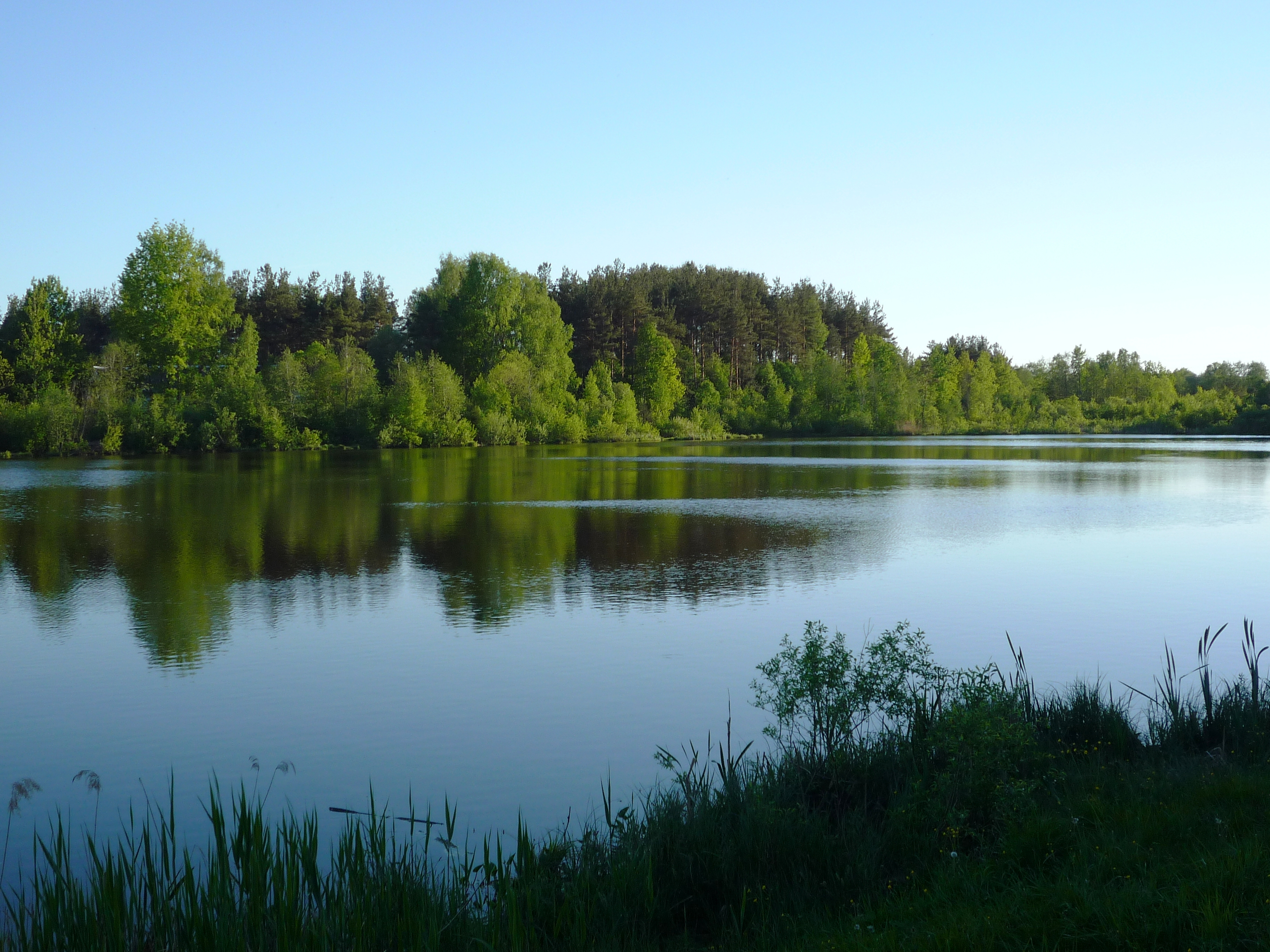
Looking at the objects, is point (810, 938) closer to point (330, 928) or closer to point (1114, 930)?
point (1114, 930)

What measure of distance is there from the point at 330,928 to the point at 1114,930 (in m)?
3.38

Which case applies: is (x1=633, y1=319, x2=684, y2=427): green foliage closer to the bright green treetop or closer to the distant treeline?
the distant treeline

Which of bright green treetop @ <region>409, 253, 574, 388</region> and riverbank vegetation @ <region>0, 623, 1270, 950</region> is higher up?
bright green treetop @ <region>409, 253, 574, 388</region>

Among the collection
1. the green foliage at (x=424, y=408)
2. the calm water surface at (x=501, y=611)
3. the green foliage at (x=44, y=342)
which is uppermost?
the green foliage at (x=44, y=342)

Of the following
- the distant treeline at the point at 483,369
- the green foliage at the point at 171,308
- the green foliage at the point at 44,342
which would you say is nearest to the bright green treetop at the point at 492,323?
the distant treeline at the point at 483,369

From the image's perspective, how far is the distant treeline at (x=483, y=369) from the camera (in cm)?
6712

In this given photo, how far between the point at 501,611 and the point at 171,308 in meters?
66.1

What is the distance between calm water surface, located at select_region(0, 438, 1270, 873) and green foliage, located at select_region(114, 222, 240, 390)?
41020 millimetres

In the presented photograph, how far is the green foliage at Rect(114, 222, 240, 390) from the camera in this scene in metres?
71.2

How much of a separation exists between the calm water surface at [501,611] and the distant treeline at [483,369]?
35.7m

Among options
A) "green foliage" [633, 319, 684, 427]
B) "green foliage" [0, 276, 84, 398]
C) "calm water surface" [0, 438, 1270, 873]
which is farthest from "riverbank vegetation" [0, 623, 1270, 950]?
"green foliage" [633, 319, 684, 427]

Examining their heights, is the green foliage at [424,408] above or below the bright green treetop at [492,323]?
below

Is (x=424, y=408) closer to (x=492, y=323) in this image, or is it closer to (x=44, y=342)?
(x=492, y=323)

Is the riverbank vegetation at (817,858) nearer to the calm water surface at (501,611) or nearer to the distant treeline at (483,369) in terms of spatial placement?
the calm water surface at (501,611)
